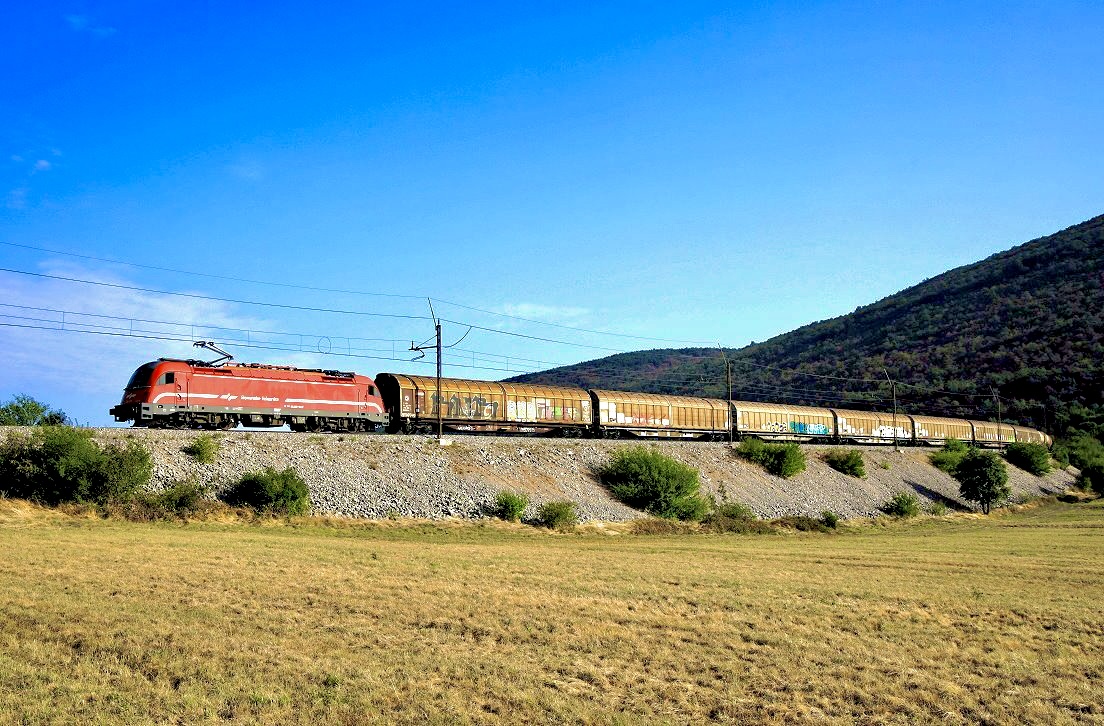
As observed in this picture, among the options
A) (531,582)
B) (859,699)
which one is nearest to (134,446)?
(531,582)

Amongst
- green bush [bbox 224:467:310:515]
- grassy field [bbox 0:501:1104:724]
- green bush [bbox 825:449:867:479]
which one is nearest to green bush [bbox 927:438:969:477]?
green bush [bbox 825:449:867:479]

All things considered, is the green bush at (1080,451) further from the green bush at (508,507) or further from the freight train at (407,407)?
the green bush at (508,507)

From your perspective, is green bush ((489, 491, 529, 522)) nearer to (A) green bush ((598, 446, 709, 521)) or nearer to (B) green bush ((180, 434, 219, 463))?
(A) green bush ((598, 446, 709, 521))

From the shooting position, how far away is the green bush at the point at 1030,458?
87.6m

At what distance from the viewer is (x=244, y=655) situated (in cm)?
1280

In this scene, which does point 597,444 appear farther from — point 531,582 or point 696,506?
point 531,582

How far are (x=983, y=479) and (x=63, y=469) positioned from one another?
61.1 meters

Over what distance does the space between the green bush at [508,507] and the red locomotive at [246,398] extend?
34.2 feet

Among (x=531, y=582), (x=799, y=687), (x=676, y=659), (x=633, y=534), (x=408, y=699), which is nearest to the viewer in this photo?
(x=408, y=699)

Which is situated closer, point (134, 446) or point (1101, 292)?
point (134, 446)

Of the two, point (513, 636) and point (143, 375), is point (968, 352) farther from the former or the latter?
point (513, 636)

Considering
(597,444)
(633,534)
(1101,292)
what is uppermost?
(1101,292)

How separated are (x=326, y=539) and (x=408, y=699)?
20.3 metres

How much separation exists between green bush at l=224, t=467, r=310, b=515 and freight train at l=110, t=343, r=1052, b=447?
693 cm
